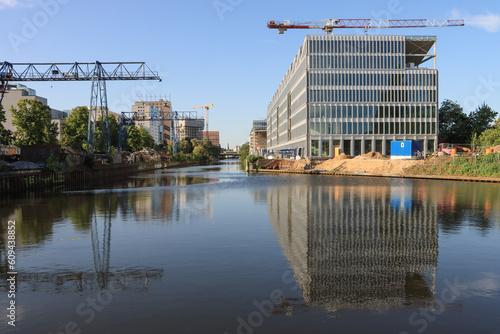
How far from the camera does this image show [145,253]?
57.2ft

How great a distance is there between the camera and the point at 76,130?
112062 millimetres

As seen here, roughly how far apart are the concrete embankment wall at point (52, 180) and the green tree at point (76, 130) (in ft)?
78.4

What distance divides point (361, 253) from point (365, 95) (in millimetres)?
112062

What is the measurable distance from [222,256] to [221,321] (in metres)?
6.52

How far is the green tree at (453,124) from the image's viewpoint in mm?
133750

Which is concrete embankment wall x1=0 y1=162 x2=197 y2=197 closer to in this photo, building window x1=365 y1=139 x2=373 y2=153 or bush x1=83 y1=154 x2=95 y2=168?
bush x1=83 y1=154 x2=95 y2=168

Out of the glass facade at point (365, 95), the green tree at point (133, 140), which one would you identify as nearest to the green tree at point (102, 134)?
the green tree at point (133, 140)

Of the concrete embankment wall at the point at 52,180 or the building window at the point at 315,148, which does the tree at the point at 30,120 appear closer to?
the concrete embankment wall at the point at 52,180

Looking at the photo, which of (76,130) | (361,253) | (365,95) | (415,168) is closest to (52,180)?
(361,253)

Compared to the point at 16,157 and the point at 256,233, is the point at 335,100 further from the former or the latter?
the point at 256,233

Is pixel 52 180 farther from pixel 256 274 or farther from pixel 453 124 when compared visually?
pixel 453 124

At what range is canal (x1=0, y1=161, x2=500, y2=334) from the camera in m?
10.2

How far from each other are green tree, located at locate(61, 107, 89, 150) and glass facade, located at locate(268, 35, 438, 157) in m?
66.3

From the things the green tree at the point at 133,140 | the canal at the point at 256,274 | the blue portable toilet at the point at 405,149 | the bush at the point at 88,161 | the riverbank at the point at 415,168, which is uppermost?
the green tree at the point at 133,140
